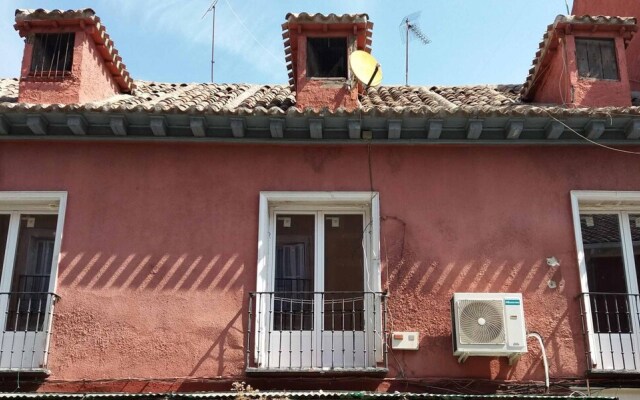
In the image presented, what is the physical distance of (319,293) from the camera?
32.0 ft

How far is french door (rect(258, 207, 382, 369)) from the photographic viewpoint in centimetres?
968

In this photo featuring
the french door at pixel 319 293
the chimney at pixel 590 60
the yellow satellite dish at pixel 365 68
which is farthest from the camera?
the chimney at pixel 590 60

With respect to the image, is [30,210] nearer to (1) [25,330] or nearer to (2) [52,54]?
(1) [25,330]

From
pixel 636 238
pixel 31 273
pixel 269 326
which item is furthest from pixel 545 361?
pixel 31 273

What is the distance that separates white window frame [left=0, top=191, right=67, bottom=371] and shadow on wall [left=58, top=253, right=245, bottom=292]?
15 centimetres

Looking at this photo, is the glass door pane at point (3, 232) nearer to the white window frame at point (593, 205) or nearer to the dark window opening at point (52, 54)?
the dark window opening at point (52, 54)

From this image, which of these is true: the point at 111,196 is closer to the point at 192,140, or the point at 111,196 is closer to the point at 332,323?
the point at 192,140

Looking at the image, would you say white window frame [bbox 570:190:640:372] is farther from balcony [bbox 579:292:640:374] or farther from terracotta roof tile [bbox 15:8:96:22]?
terracotta roof tile [bbox 15:8:96:22]

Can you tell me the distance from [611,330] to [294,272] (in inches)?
153

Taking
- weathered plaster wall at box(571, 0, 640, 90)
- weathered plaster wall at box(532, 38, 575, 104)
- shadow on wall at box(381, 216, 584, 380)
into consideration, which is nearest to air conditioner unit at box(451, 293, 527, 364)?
shadow on wall at box(381, 216, 584, 380)

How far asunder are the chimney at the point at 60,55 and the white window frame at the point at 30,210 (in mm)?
1599

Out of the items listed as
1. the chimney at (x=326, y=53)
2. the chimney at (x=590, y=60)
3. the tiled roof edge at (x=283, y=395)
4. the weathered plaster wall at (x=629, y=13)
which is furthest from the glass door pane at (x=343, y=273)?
the weathered plaster wall at (x=629, y=13)

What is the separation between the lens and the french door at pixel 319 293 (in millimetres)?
9680

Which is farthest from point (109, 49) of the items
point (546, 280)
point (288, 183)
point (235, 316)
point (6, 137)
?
point (546, 280)
